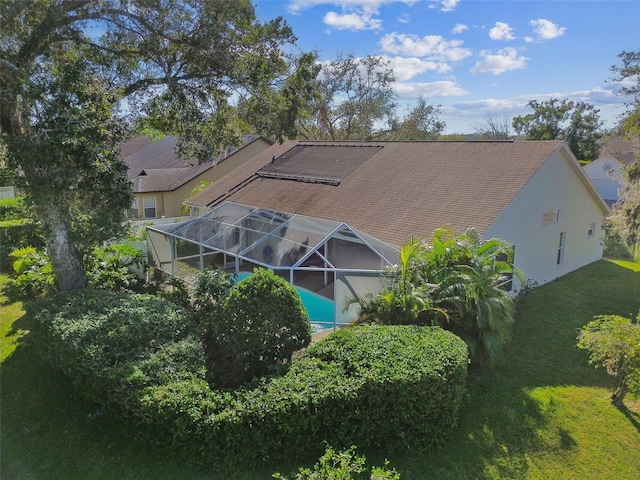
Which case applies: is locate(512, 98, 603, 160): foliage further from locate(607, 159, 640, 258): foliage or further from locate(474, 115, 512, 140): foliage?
locate(607, 159, 640, 258): foliage

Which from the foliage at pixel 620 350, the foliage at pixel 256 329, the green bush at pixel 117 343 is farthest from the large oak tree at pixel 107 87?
the foliage at pixel 620 350

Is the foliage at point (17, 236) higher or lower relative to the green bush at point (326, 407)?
higher

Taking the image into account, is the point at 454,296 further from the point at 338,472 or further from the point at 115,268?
the point at 115,268

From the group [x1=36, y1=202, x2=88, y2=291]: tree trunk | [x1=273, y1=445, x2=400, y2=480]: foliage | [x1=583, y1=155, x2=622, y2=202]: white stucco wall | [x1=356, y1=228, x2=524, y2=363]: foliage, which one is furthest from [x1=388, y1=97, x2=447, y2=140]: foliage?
[x1=273, y1=445, x2=400, y2=480]: foliage

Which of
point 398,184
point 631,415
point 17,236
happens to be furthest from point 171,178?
point 631,415

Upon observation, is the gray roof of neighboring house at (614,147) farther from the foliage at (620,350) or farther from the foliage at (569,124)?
the foliage at (620,350)
